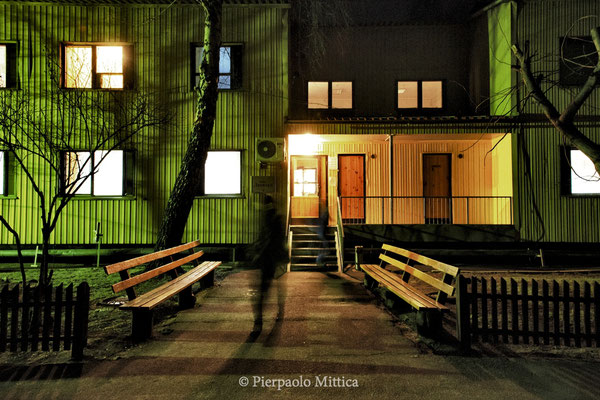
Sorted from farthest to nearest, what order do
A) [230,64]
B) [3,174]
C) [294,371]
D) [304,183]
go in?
[304,183], [230,64], [3,174], [294,371]

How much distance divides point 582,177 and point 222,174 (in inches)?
485

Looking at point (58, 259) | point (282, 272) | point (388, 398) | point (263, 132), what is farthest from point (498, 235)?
point (58, 259)

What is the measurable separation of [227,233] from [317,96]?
7079 mm

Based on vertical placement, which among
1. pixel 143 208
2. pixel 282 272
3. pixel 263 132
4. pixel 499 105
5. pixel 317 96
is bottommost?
pixel 282 272

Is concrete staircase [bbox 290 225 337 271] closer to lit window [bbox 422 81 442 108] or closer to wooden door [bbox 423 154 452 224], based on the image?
wooden door [bbox 423 154 452 224]

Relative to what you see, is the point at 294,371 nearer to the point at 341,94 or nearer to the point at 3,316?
the point at 3,316

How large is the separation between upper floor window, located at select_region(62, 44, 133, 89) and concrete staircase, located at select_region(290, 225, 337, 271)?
25.8 feet

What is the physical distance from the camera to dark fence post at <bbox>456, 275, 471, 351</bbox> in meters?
4.24

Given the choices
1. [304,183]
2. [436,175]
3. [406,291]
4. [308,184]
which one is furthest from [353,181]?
[406,291]

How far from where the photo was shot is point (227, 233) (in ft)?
38.3

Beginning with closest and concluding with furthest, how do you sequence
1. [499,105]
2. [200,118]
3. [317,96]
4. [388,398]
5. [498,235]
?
[388,398], [200,118], [498,235], [499,105], [317,96]

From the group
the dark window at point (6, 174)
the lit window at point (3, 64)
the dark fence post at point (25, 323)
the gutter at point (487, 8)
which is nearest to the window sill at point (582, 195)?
the gutter at point (487, 8)

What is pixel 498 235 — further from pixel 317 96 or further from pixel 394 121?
pixel 317 96

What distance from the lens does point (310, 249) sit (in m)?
10.8
